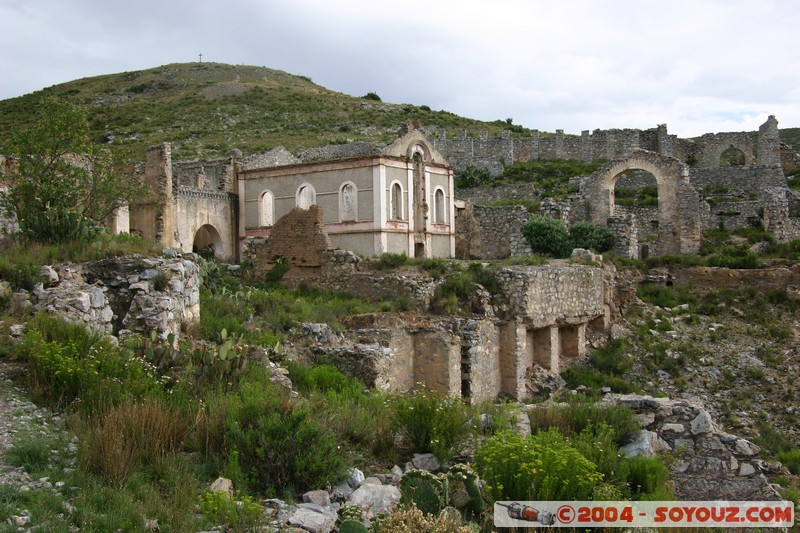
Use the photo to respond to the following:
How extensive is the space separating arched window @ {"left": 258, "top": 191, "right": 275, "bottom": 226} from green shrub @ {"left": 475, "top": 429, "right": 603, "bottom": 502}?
20.4m

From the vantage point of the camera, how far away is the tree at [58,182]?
12781 millimetres

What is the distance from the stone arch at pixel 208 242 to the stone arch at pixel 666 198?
13.9 m

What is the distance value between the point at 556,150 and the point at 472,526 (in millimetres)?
41567

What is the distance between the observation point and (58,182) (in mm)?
14125

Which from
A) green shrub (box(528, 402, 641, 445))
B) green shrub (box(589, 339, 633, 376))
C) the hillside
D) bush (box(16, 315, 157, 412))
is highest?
the hillside

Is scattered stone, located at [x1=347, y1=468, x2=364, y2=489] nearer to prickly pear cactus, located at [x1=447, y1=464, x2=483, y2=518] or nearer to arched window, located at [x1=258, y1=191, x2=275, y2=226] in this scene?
prickly pear cactus, located at [x1=447, y1=464, x2=483, y2=518]

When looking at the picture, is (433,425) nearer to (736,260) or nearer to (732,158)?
(736,260)

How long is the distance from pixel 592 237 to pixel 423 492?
20515 mm

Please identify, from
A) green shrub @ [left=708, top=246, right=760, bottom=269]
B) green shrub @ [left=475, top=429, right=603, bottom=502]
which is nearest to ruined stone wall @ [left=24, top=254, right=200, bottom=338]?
green shrub @ [left=475, top=429, right=603, bottom=502]

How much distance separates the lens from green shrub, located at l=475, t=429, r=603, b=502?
6.68 meters

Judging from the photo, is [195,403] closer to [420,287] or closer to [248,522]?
[248,522]

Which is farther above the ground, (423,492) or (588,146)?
(588,146)

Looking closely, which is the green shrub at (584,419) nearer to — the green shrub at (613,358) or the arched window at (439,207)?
the green shrub at (613,358)

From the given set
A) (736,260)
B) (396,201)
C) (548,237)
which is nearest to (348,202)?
(396,201)
